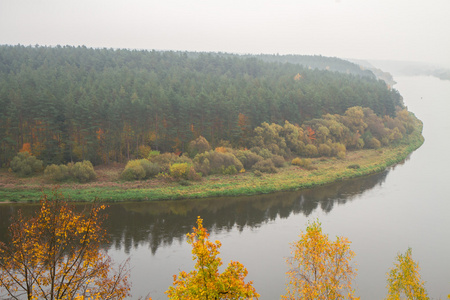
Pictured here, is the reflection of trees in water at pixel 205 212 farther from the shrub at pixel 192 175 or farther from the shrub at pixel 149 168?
the shrub at pixel 149 168

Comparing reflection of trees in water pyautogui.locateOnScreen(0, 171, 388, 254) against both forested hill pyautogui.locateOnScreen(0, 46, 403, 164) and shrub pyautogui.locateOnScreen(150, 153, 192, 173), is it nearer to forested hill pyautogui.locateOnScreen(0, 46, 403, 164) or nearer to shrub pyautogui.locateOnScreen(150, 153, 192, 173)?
shrub pyautogui.locateOnScreen(150, 153, 192, 173)

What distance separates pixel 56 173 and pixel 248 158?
26.2m

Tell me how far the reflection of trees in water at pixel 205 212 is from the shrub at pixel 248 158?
1013cm

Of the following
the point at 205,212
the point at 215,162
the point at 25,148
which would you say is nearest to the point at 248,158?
the point at 215,162

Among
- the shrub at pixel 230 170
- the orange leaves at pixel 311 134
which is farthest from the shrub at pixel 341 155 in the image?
the shrub at pixel 230 170

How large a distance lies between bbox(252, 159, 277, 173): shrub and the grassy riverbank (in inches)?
56.4

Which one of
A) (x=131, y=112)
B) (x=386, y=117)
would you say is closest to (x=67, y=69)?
(x=131, y=112)

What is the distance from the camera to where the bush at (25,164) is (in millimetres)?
46500

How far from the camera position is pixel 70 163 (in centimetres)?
4834

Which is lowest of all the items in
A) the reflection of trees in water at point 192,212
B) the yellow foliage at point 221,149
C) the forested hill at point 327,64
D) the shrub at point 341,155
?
the reflection of trees in water at point 192,212

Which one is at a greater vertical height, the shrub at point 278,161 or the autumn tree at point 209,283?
the autumn tree at point 209,283

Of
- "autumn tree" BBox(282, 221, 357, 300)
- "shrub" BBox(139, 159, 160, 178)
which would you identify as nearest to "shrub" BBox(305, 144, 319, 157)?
"shrub" BBox(139, 159, 160, 178)

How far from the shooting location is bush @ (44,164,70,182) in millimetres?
45469

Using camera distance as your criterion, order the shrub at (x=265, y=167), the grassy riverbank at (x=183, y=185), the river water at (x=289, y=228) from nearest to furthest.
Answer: the river water at (x=289, y=228)
the grassy riverbank at (x=183, y=185)
the shrub at (x=265, y=167)
